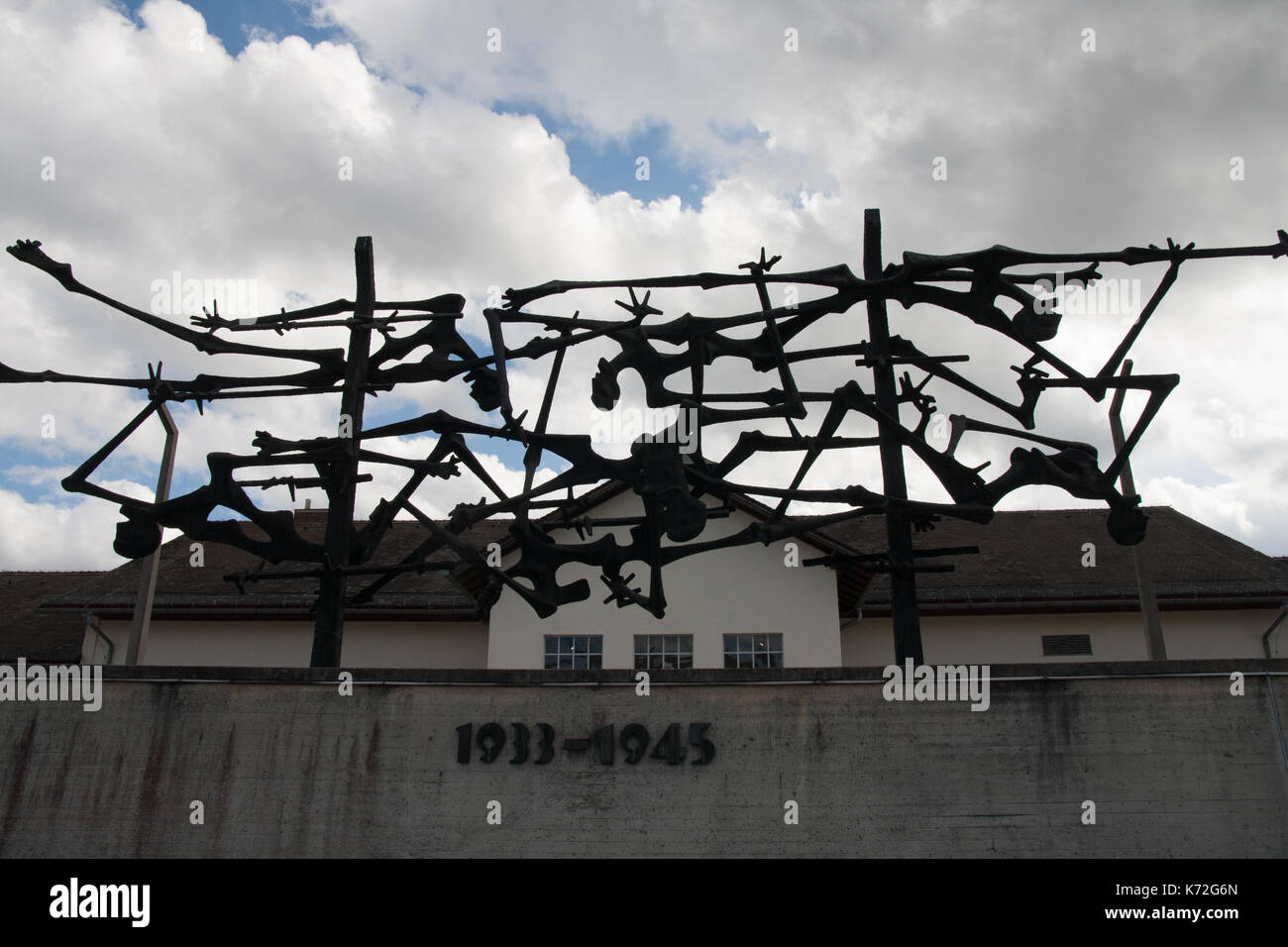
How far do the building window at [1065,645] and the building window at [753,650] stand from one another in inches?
202

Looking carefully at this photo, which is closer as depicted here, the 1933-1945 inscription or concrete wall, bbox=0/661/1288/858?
concrete wall, bbox=0/661/1288/858

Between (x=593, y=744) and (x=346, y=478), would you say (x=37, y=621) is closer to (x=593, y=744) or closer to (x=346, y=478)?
(x=346, y=478)

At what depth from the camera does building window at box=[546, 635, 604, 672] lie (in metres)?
19.0

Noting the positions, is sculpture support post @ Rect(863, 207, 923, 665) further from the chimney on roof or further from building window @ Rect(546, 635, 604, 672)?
the chimney on roof

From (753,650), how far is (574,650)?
132 inches

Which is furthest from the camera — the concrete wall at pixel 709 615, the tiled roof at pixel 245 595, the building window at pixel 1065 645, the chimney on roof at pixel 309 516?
the chimney on roof at pixel 309 516

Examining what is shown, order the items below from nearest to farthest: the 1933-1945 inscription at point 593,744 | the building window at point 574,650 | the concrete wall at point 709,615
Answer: the 1933-1945 inscription at point 593,744, the concrete wall at point 709,615, the building window at point 574,650

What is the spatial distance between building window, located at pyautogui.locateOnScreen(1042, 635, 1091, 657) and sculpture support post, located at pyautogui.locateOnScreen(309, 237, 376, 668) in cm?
1428

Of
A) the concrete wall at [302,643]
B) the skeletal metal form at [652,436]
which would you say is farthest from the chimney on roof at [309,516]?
the skeletal metal form at [652,436]

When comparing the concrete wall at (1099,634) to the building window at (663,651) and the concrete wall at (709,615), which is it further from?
the building window at (663,651)

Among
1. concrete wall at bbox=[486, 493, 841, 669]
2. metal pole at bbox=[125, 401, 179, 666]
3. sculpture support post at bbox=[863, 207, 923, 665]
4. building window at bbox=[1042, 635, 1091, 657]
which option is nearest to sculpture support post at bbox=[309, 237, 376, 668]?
metal pole at bbox=[125, 401, 179, 666]

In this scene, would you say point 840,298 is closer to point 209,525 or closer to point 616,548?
point 616,548

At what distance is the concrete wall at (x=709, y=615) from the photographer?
18.9 meters
